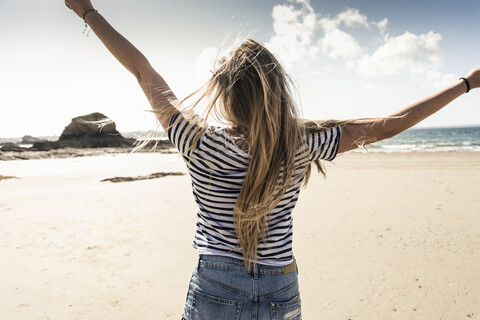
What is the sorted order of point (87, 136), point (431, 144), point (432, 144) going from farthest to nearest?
point (87, 136)
point (431, 144)
point (432, 144)

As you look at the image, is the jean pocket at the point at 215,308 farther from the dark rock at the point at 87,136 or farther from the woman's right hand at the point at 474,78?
the dark rock at the point at 87,136

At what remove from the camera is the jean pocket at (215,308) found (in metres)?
1.10

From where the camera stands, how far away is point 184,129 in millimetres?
1059

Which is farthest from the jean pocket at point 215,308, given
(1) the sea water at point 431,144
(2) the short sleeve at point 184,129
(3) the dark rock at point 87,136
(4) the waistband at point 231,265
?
(3) the dark rock at point 87,136

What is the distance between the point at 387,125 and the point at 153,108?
0.85 metres

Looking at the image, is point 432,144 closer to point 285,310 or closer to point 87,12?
point 285,310

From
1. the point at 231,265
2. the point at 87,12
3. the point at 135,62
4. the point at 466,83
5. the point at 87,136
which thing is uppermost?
the point at 87,136

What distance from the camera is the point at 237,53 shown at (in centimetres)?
114

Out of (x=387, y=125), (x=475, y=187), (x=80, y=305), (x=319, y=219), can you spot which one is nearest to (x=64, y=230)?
(x=80, y=305)

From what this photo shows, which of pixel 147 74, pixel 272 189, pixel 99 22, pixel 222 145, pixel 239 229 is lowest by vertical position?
pixel 239 229

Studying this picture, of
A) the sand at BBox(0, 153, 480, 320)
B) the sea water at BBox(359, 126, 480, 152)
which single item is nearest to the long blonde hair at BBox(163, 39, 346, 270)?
the sand at BBox(0, 153, 480, 320)

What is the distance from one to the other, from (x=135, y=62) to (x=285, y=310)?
107cm

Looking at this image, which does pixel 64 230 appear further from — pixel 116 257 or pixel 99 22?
pixel 99 22

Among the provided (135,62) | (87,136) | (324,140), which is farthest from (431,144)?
(135,62)
